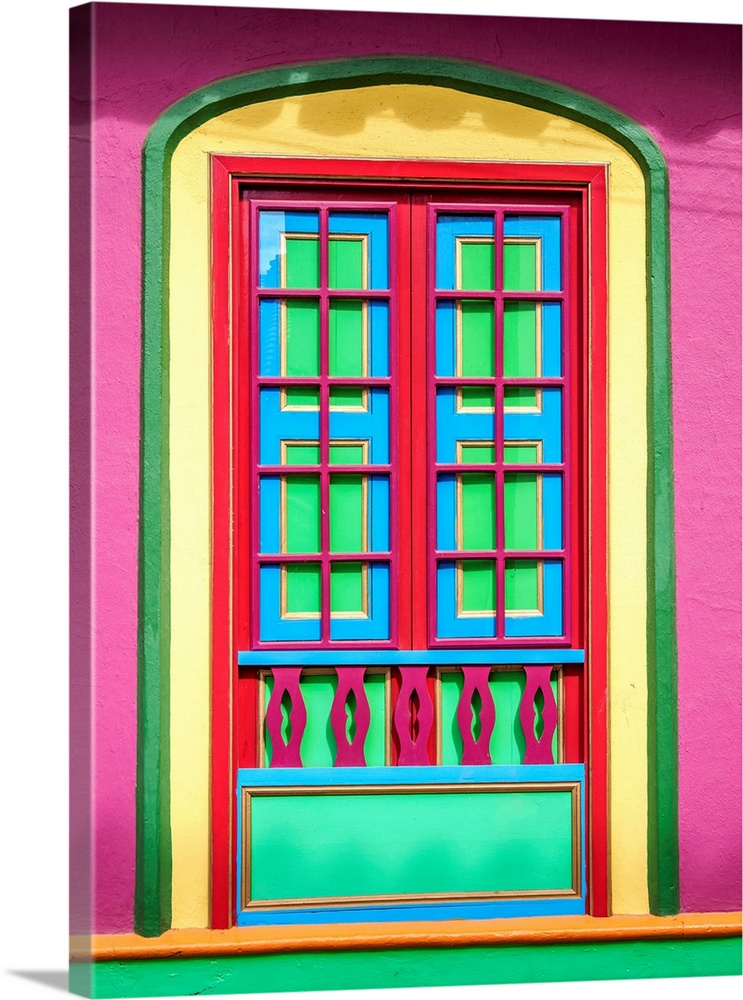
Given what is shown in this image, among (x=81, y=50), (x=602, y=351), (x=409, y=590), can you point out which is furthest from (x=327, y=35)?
(x=409, y=590)

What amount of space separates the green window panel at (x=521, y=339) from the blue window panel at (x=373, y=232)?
52cm

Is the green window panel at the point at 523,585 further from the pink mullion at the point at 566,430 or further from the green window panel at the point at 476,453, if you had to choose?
the green window panel at the point at 476,453

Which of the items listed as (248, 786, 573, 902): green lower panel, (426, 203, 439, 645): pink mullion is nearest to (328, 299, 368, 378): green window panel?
(426, 203, 439, 645): pink mullion

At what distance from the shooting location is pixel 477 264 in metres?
5.60

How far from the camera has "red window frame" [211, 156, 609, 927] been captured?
538cm

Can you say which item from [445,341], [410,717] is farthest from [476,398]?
[410,717]

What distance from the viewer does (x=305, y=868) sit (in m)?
5.38

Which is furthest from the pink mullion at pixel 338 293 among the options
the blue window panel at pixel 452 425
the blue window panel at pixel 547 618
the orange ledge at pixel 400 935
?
the orange ledge at pixel 400 935

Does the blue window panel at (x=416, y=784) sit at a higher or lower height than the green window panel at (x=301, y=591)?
lower

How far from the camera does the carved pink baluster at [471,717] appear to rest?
18.1ft

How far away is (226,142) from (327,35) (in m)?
0.57

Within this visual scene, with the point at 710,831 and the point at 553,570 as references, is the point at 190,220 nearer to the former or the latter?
the point at 553,570

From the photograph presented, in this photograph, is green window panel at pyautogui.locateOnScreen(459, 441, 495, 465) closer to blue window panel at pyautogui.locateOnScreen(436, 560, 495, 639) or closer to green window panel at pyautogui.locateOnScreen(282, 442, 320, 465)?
blue window panel at pyautogui.locateOnScreen(436, 560, 495, 639)

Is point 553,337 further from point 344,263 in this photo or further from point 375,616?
point 375,616
